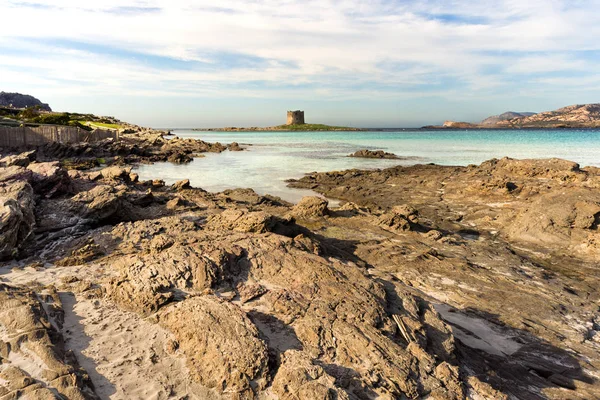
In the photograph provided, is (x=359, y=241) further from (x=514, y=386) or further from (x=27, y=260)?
(x=27, y=260)

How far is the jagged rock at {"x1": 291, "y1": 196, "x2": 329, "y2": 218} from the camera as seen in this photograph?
12.8 metres

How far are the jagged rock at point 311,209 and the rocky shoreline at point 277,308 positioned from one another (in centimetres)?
140

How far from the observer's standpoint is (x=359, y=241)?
34.9 ft

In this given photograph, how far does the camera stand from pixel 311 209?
12.9 metres

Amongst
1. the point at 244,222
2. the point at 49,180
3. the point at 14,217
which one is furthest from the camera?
Result: the point at 49,180

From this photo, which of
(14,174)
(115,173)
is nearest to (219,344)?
(14,174)

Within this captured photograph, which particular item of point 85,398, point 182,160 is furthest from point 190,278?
point 182,160

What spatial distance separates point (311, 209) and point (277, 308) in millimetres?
7969

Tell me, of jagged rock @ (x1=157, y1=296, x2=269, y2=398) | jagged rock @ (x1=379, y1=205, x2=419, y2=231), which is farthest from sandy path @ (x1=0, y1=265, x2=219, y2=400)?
jagged rock @ (x1=379, y1=205, x2=419, y2=231)

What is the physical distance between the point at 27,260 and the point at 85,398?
211 inches

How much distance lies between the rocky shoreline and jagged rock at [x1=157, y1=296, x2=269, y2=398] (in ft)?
0.05

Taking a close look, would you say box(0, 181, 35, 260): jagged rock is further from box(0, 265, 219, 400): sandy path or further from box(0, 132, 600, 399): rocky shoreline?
box(0, 265, 219, 400): sandy path

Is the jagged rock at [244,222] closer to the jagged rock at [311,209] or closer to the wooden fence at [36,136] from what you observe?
the jagged rock at [311,209]

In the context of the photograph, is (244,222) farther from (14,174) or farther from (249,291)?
(14,174)
